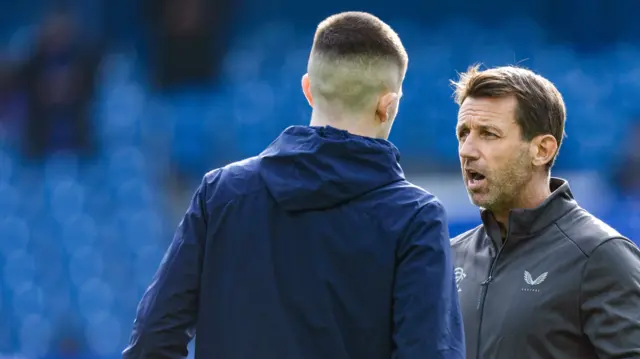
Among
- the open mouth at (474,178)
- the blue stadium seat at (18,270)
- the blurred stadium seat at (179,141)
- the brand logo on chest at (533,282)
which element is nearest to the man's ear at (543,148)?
the open mouth at (474,178)

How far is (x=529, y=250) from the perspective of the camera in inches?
90.1

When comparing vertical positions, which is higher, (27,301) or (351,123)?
(351,123)

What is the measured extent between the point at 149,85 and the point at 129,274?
4.77ft

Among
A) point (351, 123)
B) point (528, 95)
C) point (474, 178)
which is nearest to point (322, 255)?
point (351, 123)

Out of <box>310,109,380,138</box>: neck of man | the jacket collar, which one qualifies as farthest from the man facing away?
the jacket collar

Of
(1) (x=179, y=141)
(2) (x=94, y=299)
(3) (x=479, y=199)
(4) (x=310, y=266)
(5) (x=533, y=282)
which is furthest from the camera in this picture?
(1) (x=179, y=141)

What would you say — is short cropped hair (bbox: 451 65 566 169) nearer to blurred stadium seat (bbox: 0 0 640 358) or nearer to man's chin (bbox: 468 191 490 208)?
man's chin (bbox: 468 191 490 208)

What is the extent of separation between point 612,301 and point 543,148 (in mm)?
473

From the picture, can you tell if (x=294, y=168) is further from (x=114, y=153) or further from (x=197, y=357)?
(x=114, y=153)

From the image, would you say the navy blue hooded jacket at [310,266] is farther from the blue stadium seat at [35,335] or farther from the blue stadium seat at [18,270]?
the blue stadium seat at [18,270]

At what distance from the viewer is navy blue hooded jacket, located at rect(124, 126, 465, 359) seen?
1745mm

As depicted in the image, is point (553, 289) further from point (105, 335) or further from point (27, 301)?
point (27, 301)

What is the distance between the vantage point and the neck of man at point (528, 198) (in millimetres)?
2387

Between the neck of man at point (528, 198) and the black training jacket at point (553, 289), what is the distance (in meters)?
0.02
